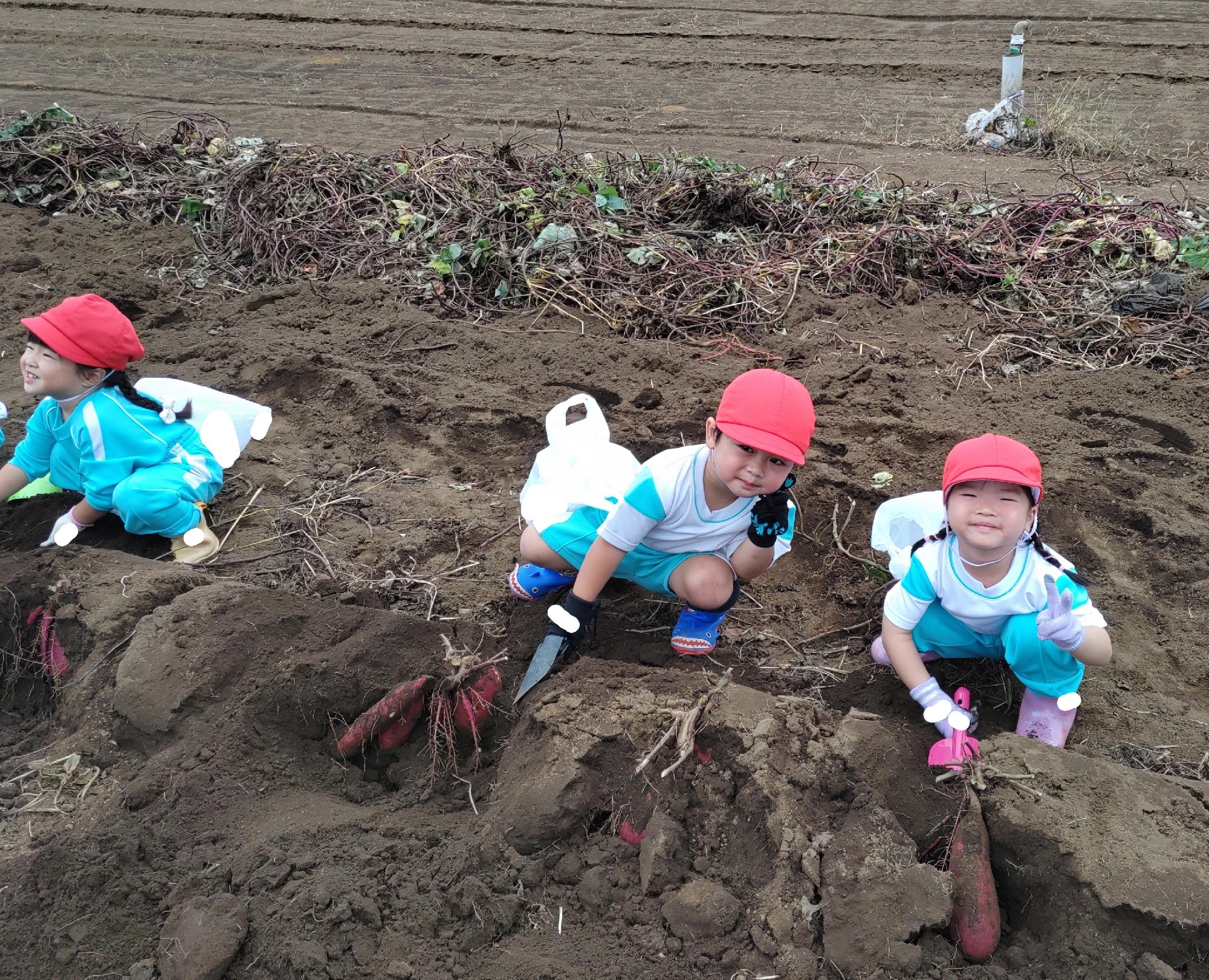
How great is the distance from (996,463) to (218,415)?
9.70ft

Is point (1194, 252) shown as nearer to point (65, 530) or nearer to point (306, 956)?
point (306, 956)

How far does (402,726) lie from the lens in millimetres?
2689

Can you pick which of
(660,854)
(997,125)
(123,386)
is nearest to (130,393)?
(123,386)

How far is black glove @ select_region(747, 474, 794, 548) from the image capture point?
2.91 meters

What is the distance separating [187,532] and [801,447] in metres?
2.35

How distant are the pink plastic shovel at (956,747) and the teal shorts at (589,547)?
3.23ft

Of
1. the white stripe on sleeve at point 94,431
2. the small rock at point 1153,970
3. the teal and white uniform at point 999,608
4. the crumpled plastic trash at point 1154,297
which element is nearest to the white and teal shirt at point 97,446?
the white stripe on sleeve at point 94,431

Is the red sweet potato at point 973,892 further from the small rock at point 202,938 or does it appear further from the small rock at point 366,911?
the small rock at point 202,938

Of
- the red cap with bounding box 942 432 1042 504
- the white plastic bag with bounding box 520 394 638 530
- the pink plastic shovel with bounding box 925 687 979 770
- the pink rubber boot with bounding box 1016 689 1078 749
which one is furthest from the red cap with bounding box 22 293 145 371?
the pink rubber boot with bounding box 1016 689 1078 749

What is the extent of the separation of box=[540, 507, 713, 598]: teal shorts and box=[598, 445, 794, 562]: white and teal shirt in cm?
9

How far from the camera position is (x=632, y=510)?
9.70 feet

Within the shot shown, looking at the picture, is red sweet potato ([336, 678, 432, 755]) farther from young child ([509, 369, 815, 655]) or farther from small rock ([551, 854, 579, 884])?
small rock ([551, 854, 579, 884])

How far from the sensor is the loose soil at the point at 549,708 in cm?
210

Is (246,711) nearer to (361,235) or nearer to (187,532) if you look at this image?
(187,532)
